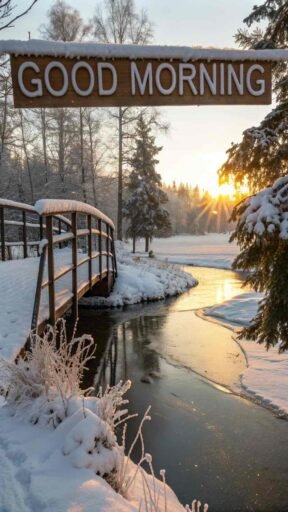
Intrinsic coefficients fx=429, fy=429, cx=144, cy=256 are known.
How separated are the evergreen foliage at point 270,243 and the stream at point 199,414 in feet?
4.10

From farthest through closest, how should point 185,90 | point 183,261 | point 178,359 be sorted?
point 183,261
point 178,359
point 185,90

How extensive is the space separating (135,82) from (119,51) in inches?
7.3

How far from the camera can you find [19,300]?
18.7 ft

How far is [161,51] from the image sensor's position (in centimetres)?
243

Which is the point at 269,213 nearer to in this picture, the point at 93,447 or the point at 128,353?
the point at 93,447

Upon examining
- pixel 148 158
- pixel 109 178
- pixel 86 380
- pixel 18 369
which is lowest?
pixel 86 380

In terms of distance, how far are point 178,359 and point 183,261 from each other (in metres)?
Result: 25.7

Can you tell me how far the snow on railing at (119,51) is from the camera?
91.1 inches

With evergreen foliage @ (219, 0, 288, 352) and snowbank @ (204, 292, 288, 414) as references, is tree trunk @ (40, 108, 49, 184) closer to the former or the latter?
snowbank @ (204, 292, 288, 414)

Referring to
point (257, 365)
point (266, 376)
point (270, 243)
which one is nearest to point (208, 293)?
point (257, 365)

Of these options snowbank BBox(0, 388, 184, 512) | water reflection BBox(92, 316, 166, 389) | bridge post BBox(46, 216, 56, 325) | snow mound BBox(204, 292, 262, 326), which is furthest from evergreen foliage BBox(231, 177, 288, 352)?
snow mound BBox(204, 292, 262, 326)

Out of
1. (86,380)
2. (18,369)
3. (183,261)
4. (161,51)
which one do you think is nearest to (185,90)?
(161,51)

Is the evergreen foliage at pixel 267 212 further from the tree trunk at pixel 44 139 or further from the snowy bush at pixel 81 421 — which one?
the tree trunk at pixel 44 139

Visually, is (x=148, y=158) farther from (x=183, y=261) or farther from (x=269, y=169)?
(x=269, y=169)
